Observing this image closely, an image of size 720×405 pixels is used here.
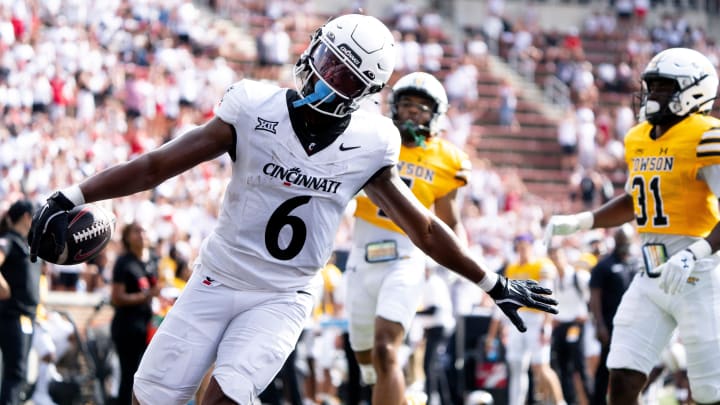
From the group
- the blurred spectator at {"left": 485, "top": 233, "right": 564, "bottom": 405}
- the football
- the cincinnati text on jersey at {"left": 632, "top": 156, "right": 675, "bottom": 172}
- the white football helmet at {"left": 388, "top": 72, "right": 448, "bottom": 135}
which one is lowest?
the blurred spectator at {"left": 485, "top": 233, "right": 564, "bottom": 405}

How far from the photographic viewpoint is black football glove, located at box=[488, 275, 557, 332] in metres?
5.58

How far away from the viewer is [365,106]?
16.2m

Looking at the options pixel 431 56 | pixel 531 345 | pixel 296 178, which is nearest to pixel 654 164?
pixel 296 178

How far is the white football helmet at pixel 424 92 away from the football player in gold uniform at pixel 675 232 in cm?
154

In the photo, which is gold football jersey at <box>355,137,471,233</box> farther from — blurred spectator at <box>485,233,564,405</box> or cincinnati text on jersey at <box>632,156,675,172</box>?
blurred spectator at <box>485,233,564,405</box>

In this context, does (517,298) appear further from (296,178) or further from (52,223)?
(52,223)

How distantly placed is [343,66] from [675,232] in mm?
2448

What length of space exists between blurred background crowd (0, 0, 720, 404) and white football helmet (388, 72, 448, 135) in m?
2.99

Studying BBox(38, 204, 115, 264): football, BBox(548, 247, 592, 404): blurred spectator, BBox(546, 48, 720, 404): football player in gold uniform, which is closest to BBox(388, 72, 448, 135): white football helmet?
BBox(546, 48, 720, 404): football player in gold uniform

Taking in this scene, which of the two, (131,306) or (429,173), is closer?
(429,173)

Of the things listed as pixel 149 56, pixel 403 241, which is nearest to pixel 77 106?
pixel 149 56

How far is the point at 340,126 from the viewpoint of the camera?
5.59m

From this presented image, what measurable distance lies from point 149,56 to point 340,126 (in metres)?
15.1

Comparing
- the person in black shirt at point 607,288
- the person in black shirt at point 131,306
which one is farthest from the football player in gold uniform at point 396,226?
the person in black shirt at point 607,288
